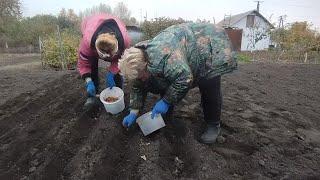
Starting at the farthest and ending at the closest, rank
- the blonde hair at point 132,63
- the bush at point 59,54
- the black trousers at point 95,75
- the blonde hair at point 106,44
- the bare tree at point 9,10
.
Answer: the bare tree at point 9,10
the bush at point 59,54
the black trousers at point 95,75
the blonde hair at point 106,44
the blonde hair at point 132,63

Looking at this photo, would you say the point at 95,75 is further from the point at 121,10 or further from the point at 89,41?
the point at 121,10

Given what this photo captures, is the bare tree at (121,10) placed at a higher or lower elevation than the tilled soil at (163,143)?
higher

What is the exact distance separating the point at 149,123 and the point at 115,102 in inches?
25.9

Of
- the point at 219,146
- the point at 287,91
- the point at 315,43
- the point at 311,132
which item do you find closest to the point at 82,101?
the point at 219,146

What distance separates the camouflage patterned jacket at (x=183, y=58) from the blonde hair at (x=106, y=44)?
44 centimetres

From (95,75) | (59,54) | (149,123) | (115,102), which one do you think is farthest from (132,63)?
(59,54)

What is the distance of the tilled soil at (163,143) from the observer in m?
2.99

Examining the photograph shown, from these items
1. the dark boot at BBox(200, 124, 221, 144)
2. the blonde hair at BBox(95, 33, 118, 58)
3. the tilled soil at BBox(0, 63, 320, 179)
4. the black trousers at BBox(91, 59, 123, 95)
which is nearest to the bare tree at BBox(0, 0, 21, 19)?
the tilled soil at BBox(0, 63, 320, 179)

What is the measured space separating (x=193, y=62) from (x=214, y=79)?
0.90ft

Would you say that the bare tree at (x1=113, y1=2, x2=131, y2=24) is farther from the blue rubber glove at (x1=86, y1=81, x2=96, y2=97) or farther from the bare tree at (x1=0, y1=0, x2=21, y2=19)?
the blue rubber glove at (x1=86, y1=81, x2=96, y2=97)

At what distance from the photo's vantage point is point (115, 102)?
380 centimetres

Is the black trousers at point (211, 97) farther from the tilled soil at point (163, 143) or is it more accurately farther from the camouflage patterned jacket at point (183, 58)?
the tilled soil at point (163, 143)

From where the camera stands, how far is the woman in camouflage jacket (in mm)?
2768

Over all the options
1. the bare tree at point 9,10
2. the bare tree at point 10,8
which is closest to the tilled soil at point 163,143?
the bare tree at point 9,10
